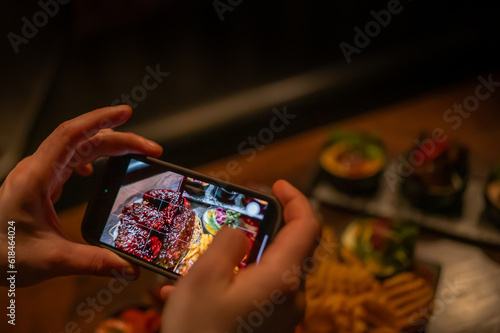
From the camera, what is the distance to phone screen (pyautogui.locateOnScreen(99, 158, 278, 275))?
886 mm

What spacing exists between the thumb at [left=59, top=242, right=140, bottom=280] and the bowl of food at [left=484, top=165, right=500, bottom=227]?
1.08 metres

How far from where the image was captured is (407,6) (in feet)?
5.57

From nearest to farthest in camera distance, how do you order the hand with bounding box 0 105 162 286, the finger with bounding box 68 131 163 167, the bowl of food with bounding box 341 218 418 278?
the hand with bounding box 0 105 162 286 < the finger with bounding box 68 131 163 167 < the bowl of food with bounding box 341 218 418 278

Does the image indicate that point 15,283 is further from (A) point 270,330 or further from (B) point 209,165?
(B) point 209,165

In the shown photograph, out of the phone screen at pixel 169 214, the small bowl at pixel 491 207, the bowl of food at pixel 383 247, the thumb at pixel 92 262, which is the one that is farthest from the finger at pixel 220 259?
the small bowl at pixel 491 207

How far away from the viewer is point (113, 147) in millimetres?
999

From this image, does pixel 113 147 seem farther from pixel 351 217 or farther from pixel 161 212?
pixel 351 217

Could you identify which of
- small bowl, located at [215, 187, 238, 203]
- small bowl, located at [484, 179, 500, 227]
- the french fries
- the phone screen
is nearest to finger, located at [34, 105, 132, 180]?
the phone screen

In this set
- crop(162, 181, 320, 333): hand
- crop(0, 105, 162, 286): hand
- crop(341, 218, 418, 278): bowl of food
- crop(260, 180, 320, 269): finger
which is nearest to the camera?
crop(162, 181, 320, 333): hand

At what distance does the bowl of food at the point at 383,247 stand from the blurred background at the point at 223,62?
642 mm

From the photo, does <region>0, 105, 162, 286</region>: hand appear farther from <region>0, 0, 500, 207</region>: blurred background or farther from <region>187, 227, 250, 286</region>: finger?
<region>0, 0, 500, 207</region>: blurred background

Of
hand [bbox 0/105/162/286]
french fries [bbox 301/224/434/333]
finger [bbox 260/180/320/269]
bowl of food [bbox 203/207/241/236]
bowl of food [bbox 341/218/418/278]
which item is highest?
hand [bbox 0/105/162/286]

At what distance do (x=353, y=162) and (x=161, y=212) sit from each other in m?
0.72

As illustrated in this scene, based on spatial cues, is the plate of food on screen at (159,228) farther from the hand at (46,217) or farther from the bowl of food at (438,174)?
the bowl of food at (438,174)
